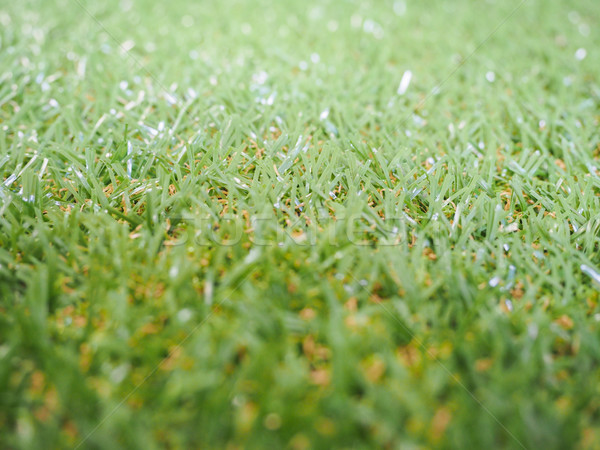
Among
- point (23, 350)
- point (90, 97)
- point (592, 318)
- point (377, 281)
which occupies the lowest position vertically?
point (23, 350)

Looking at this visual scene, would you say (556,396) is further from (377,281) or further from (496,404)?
(377,281)

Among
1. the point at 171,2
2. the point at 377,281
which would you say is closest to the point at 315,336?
the point at 377,281

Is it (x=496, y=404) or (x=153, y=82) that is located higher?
(x=496, y=404)

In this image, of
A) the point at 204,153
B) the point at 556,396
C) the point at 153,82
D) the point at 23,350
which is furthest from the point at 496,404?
the point at 153,82

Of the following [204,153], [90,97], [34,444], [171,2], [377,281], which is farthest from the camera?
[171,2]

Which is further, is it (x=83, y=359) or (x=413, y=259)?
(x=413, y=259)

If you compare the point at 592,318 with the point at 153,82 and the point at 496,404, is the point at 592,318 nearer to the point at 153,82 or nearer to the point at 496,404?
the point at 496,404

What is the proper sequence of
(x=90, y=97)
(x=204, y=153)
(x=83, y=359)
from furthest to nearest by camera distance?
(x=90, y=97) → (x=204, y=153) → (x=83, y=359)
